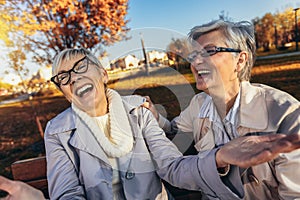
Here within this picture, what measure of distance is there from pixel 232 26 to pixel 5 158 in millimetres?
4462

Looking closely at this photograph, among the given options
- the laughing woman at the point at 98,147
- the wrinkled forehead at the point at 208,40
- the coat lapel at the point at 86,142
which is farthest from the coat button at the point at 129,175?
the wrinkled forehead at the point at 208,40

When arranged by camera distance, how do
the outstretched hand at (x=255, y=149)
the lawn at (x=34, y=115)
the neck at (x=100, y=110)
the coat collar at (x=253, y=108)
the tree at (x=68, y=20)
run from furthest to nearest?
the lawn at (x=34, y=115)
the tree at (x=68, y=20)
the neck at (x=100, y=110)
the coat collar at (x=253, y=108)
the outstretched hand at (x=255, y=149)

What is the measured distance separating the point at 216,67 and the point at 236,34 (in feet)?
0.60

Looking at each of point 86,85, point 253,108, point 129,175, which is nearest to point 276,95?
point 253,108

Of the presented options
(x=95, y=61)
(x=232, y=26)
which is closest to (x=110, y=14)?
(x=95, y=61)

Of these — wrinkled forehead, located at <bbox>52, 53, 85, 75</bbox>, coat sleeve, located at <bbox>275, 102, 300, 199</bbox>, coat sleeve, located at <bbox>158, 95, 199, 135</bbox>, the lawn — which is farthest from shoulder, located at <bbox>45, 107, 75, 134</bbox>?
the lawn

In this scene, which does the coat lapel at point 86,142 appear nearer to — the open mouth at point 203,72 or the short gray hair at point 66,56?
the short gray hair at point 66,56

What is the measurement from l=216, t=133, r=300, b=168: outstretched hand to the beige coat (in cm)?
19

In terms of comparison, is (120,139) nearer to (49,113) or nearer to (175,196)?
(175,196)

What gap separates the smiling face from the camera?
3.61 feet

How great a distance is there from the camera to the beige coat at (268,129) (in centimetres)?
91

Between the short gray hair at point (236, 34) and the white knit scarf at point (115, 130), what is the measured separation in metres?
0.50

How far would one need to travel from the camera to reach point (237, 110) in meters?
1.09

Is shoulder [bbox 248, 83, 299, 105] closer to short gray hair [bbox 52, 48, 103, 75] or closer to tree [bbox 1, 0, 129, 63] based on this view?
short gray hair [bbox 52, 48, 103, 75]
